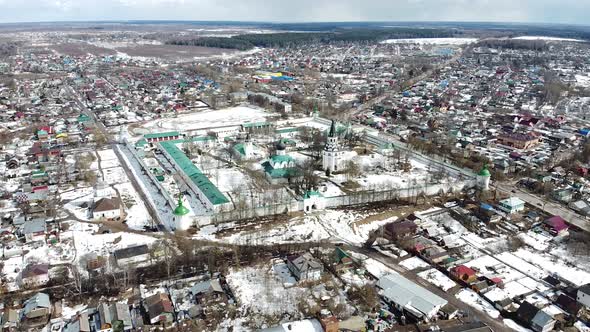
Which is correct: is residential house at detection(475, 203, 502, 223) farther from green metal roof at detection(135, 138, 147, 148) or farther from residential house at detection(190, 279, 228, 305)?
green metal roof at detection(135, 138, 147, 148)

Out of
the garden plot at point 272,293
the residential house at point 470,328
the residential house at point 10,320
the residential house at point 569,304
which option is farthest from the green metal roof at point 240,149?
the residential house at point 569,304

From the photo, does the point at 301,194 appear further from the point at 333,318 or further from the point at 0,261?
the point at 0,261

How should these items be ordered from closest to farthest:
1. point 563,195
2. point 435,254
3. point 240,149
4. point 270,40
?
point 435,254 < point 563,195 < point 240,149 < point 270,40

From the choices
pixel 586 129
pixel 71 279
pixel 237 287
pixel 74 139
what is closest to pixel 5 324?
pixel 71 279

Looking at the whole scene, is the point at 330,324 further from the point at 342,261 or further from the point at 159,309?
the point at 159,309

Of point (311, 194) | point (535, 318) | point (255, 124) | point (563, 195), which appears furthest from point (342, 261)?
point (255, 124)

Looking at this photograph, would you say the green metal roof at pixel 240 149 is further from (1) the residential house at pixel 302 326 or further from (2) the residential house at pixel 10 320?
(2) the residential house at pixel 10 320
